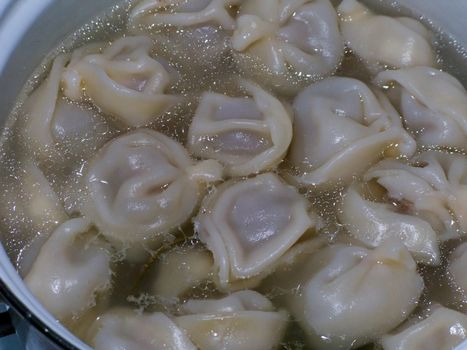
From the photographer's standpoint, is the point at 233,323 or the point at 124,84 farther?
the point at 124,84

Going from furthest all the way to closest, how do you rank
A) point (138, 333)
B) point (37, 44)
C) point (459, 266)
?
1. point (37, 44)
2. point (459, 266)
3. point (138, 333)

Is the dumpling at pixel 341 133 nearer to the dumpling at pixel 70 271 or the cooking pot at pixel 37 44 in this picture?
the cooking pot at pixel 37 44

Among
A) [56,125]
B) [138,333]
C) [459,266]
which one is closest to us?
[138,333]

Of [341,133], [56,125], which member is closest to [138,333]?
[56,125]

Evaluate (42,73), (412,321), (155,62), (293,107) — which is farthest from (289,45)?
(412,321)

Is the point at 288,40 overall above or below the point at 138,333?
above

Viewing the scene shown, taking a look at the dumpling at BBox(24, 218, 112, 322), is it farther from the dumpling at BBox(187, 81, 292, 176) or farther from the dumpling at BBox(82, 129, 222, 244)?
the dumpling at BBox(187, 81, 292, 176)

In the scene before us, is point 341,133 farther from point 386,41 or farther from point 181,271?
point 181,271

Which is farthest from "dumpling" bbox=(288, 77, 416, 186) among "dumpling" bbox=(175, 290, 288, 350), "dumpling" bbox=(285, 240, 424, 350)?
"dumpling" bbox=(175, 290, 288, 350)
